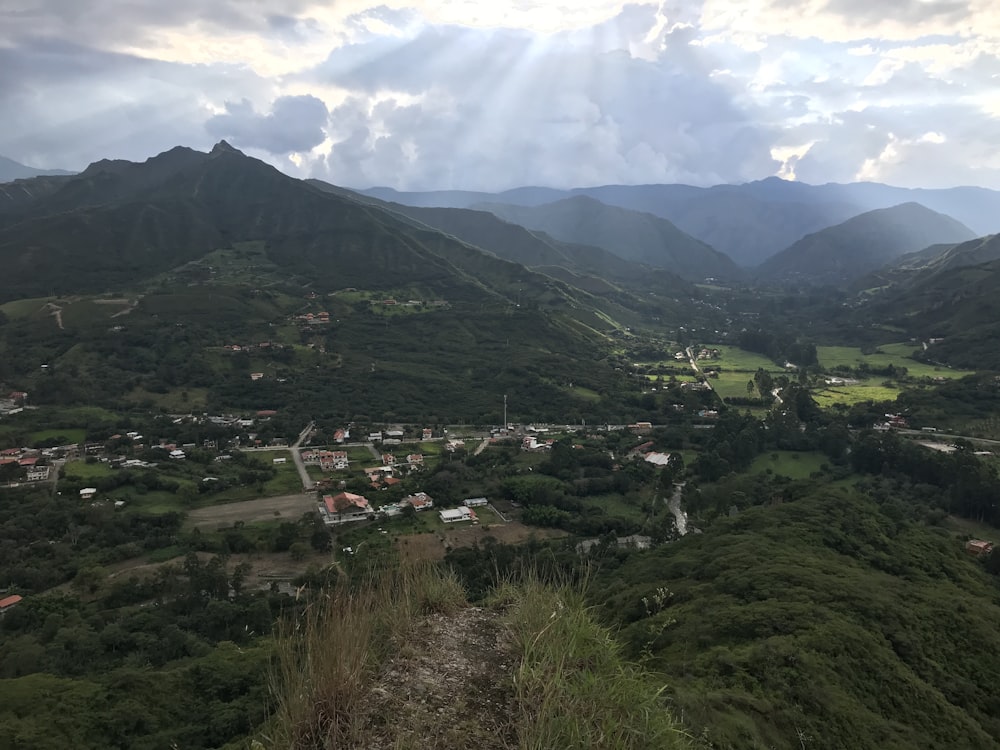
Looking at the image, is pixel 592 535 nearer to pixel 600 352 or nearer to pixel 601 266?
pixel 600 352

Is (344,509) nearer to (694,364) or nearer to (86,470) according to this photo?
(86,470)

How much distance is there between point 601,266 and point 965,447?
145m

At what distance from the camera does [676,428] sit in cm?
4809

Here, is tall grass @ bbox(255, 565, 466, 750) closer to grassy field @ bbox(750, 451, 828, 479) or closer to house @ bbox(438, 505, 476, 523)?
house @ bbox(438, 505, 476, 523)

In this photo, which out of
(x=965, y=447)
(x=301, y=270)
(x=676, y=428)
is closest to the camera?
(x=965, y=447)

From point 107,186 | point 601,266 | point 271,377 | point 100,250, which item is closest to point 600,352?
point 271,377

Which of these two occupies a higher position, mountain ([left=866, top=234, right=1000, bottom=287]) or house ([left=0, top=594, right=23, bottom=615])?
mountain ([left=866, top=234, right=1000, bottom=287])

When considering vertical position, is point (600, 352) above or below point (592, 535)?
above

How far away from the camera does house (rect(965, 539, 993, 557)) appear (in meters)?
23.6

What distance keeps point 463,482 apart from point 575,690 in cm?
3333

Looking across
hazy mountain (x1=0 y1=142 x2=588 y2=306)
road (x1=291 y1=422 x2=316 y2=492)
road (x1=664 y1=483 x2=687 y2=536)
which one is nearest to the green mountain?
hazy mountain (x1=0 y1=142 x2=588 y2=306)

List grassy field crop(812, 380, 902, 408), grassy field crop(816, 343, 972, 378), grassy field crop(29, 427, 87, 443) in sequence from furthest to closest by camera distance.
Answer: grassy field crop(816, 343, 972, 378) → grassy field crop(812, 380, 902, 408) → grassy field crop(29, 427, 87, 443)

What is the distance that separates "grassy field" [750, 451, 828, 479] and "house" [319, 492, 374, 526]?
27.8 m

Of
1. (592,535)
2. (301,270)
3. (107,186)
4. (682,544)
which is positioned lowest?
(592,535)
